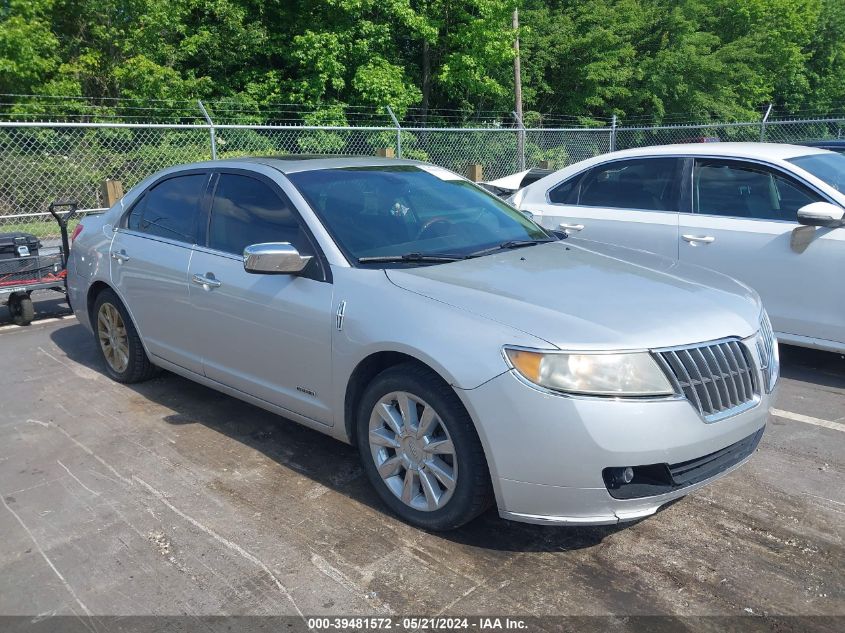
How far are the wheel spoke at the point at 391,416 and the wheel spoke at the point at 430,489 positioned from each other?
0.22 meters

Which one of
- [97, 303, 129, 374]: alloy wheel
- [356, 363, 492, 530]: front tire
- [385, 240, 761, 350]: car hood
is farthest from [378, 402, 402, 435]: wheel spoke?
[97, 303, 129, 374]: alloy wheel

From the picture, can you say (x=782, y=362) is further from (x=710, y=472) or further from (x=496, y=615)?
(x=496, y=615)

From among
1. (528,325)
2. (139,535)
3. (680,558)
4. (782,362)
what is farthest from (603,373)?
(782,362)

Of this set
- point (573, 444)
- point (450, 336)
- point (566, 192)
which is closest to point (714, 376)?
point (573, 444)

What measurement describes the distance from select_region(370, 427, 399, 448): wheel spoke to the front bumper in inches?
21.6

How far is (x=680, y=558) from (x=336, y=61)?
1844 centimetres

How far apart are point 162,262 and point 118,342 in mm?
1008

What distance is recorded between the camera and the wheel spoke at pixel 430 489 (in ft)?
10.6

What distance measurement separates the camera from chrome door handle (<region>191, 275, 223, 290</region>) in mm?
4243

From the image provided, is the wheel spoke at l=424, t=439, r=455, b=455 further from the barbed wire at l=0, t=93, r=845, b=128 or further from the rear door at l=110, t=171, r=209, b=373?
the barbed wire at l=0, t=93, r=845, b=128

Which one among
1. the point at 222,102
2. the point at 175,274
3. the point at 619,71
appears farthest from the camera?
the point at 619,71

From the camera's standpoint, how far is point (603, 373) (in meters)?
2.84

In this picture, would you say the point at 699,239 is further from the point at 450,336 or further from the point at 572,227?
the point at 450,336

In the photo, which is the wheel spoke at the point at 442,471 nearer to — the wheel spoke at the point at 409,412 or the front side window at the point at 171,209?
the wheel spoke at the point at 409,412
